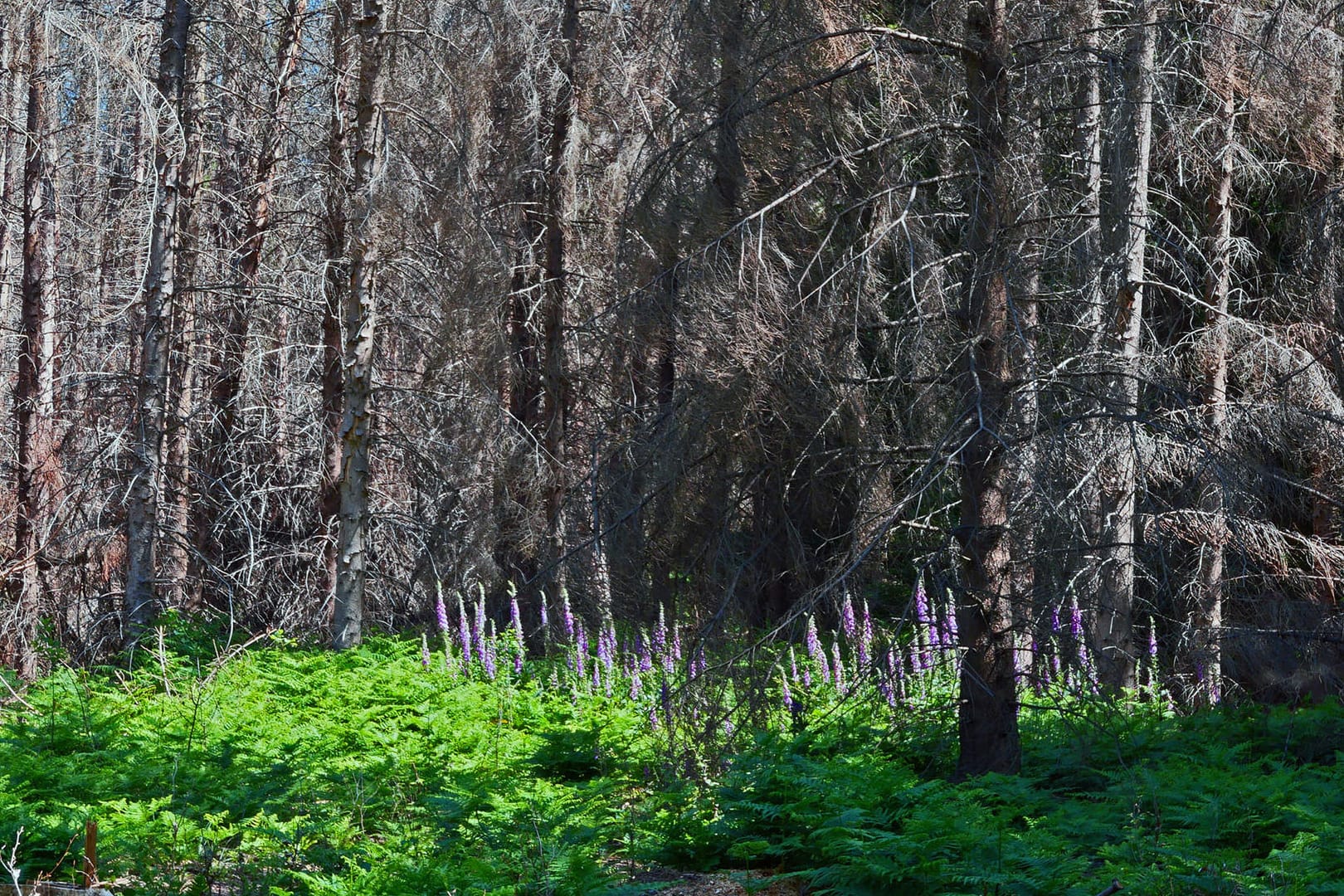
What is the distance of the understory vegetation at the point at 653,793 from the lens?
442 cm

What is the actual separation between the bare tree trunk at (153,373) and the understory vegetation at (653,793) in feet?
8.34

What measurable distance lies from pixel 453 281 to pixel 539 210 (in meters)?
2.35

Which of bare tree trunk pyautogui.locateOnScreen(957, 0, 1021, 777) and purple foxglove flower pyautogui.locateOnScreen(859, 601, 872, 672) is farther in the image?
purple foxglove flower pyautogui.locateOnScreen(859, 601, 872, 672)

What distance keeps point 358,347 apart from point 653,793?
16.5 ft

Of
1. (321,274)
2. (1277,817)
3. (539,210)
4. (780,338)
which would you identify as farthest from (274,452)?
(1277,817)

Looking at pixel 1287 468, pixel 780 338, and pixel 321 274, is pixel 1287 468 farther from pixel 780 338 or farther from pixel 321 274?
pixel 321 274

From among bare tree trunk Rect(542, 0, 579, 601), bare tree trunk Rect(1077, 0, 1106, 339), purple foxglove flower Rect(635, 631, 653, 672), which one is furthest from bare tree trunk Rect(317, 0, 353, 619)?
bare tree trunk Rect(1077, 0, 1106, 339)

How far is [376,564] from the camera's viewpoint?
12.8 metres

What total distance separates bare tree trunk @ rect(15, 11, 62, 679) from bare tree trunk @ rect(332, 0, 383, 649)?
276 cm

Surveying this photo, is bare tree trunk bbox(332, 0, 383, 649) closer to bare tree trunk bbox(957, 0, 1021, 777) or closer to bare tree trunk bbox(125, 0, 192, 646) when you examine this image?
bare tree trunk bbox(125, 0, 192, 646)

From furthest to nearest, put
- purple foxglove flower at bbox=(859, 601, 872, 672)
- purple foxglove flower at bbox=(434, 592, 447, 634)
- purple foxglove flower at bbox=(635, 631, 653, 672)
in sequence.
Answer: purple foxglove flower at bbox=(434, 592, 447, 634) < purple foxglove flower at bbox=(635, 631, 653, 672) < purple foxglove flower at bbox=(859, 601, 872, 672)

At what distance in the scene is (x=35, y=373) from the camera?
11.6 meters

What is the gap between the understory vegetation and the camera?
14.5ft

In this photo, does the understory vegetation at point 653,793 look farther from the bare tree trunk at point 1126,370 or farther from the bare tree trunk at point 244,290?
the bare tree trunk at point 244,290
